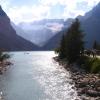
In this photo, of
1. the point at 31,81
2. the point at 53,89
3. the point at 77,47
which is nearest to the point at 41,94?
the point at 53,89

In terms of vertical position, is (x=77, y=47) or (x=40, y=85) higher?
(x=77, y=47)

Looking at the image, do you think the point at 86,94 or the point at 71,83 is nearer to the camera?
the point at 86,94

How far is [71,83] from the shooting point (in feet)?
257

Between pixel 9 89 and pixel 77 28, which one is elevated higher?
pixel 77 28

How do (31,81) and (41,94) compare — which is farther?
(31,81)

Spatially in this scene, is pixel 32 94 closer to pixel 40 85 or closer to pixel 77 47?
pixel 40 85

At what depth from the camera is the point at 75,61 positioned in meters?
118

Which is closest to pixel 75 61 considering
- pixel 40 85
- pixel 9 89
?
pixel 40 85

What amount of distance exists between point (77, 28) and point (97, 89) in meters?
60.5

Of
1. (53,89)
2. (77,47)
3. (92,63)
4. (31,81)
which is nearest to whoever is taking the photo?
(53,89)

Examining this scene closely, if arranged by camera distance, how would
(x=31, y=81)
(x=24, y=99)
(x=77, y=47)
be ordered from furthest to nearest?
1. (x=77, y=47)
2. (x=31, y=81)
3. (x=24, y=99)

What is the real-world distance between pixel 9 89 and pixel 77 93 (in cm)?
1606

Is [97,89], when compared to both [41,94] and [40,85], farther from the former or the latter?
[40,85]

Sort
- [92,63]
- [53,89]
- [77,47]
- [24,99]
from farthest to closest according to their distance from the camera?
[77,47], [92,63], [53,89], [24,99]
